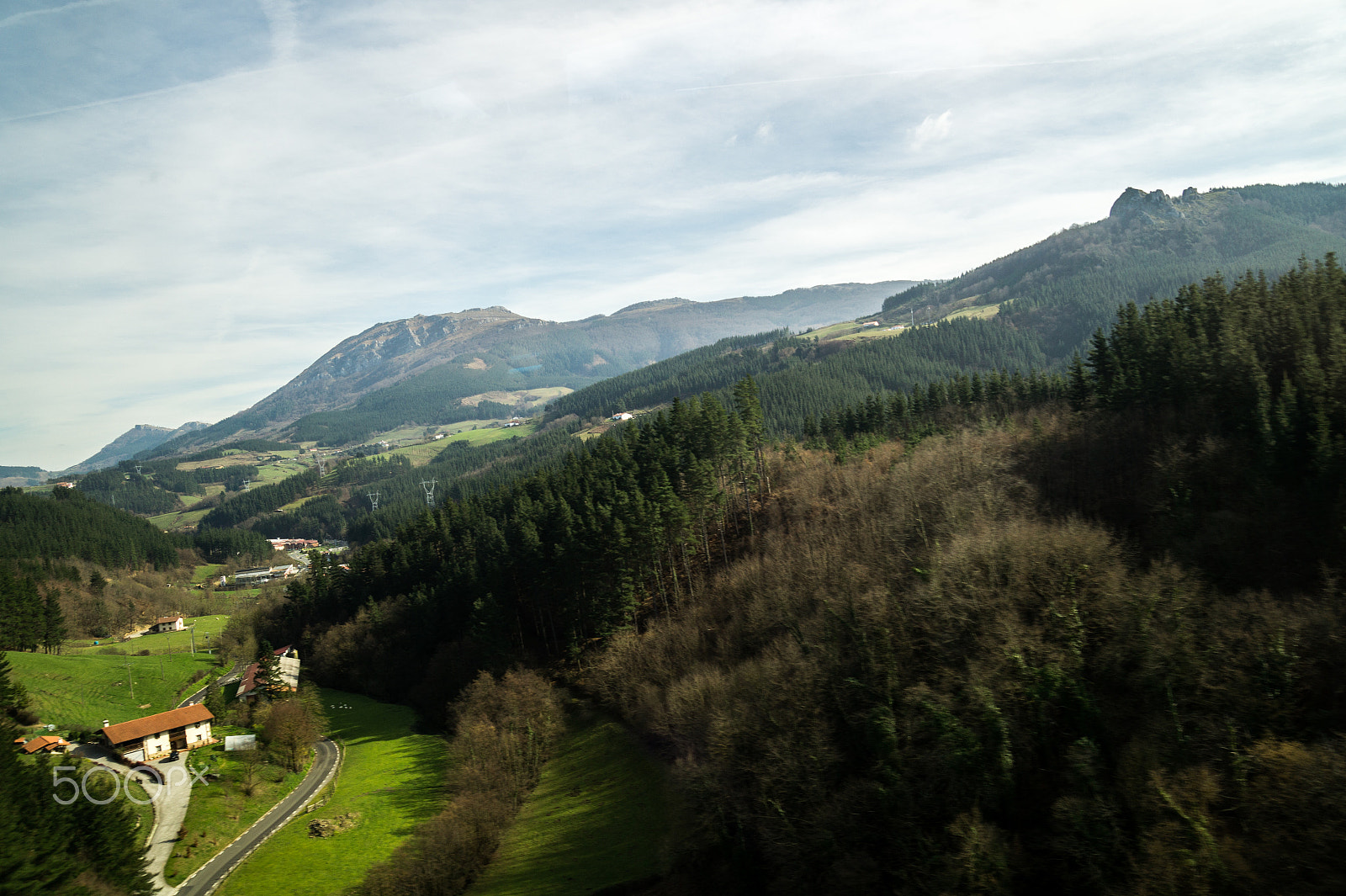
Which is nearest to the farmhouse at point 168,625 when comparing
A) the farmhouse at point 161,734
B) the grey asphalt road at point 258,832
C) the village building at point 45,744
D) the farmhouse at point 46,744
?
the farmhouse at point 161,734

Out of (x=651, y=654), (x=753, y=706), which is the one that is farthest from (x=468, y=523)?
(x=753, y=706)

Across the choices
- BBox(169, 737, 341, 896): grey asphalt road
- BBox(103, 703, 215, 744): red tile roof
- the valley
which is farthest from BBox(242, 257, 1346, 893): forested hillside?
BBox(103, 703, 215, 744): red tile roof

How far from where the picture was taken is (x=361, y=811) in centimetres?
5341

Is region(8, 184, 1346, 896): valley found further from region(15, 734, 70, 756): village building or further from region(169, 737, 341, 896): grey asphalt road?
region(169, 737, 341, 896): grey asphalt road

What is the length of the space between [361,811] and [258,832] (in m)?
7.03

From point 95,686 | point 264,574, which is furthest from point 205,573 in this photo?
point 95,686

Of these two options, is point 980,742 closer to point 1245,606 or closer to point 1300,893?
point 1300,893

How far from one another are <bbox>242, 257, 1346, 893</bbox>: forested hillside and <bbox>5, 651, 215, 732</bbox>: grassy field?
2415 cm

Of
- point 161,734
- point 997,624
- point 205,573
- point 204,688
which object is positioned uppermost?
point 997,624

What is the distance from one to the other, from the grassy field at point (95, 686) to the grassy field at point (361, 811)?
2013 centimetres

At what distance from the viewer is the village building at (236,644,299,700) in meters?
77.2

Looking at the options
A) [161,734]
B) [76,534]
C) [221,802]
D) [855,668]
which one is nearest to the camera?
[855,668]

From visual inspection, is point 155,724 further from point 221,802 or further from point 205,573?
point 205,573

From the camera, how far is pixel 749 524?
79688 millimetres
